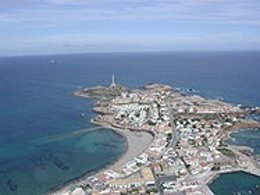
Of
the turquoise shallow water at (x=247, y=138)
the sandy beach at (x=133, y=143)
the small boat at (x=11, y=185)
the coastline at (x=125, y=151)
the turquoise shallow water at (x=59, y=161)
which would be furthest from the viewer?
the turquoise shallow water at (x=247, y=138)

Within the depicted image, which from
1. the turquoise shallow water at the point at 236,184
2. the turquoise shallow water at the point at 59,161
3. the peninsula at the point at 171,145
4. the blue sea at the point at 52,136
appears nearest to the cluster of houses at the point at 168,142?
the peninsula at the point at 171,145

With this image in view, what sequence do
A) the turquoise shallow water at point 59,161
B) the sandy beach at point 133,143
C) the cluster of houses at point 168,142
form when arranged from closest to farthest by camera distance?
the cluster of houses at point 168,142, the turquoise shallow water at point 59,161, the sandy beach at point 133,143

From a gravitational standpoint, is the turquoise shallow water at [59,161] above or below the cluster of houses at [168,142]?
below

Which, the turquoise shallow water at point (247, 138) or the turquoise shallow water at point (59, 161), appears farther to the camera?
the turquoise shallow water at point (247, 138)

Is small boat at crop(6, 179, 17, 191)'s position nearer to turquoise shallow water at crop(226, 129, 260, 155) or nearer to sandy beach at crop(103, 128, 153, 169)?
sandy beach at crop(103, 128, 153, 169)

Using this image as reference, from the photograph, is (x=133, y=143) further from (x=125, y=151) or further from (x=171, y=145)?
(x=171, y=145)

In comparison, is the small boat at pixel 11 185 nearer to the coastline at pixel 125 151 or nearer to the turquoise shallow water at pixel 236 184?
the coastline at pixel 125 151

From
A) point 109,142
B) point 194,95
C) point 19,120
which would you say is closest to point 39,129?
point 19,120
